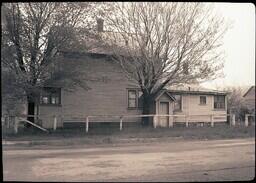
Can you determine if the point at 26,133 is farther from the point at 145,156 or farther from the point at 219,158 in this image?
the point at 219,158

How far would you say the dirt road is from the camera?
9805mm

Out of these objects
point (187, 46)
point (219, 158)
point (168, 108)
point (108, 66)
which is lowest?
point (219, 158)

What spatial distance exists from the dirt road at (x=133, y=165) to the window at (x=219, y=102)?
13.1 meters

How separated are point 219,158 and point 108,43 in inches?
466

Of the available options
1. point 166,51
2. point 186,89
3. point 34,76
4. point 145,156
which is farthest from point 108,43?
point 145,156

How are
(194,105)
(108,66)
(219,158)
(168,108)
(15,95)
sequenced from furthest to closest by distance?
(194,105)
(168,108)
(108,66)
(15,95)
(219,158)

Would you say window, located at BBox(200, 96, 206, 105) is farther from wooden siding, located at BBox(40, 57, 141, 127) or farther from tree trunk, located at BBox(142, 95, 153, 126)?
wooden siding, located at BBox(40, 57, 141, 127)

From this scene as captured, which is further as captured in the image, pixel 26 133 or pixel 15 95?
pixel 26 133

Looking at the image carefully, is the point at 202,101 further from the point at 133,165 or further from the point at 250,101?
the point at 133,165

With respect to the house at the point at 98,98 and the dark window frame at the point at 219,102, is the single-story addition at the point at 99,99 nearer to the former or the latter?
the house at the point at 98,98

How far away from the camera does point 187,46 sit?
2675cm

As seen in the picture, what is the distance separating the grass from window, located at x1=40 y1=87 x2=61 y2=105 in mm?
1651

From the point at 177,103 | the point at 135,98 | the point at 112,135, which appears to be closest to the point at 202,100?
the point at 177,103

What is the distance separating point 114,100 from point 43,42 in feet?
14.1
